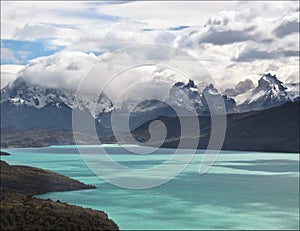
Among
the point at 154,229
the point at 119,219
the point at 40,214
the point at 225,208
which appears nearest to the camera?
the point at 40,214

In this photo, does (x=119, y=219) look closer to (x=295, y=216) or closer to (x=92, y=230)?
(x=92, y=230)

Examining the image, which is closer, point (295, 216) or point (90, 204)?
point (295, 216)

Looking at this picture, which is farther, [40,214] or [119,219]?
[119,219]

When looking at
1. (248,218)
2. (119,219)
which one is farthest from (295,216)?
(119,219)

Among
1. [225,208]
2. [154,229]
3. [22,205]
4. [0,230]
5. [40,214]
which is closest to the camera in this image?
[0,230]

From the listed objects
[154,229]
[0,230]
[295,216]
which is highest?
[295,216]

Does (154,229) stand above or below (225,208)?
below

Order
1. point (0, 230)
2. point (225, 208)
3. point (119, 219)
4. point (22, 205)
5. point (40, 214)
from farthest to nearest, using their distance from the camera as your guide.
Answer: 1. point (225, 208)
2. point (119, 219)
3. point (22, 205)
4. point (40, 214)
5. point (0, 230)

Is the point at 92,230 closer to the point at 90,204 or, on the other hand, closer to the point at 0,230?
the point at 0,230

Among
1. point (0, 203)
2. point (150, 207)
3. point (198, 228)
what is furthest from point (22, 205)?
point (150, 207)
